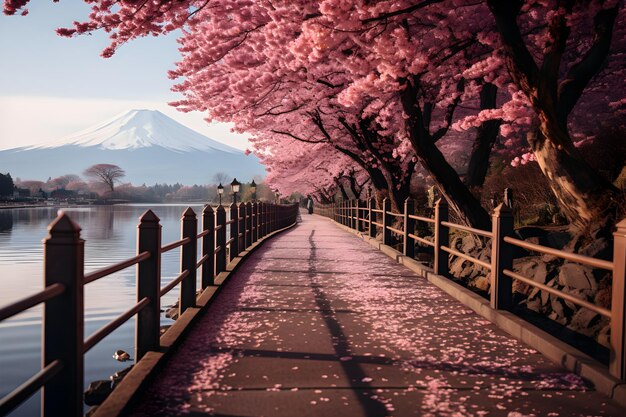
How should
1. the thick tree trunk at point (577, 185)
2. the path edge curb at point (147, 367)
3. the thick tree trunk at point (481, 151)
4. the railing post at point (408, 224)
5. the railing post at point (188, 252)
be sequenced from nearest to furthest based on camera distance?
the path edge curb at point (147, 367)
the railing post at point (188, 252)
the thick tree trunk at point (577, 185)
the railing post at point (408, 224)
the thick tree trunk at point (481, 151)

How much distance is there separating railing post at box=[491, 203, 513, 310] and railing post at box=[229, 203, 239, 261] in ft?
24.1

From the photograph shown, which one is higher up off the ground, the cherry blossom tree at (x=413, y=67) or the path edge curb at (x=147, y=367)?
the cherry blossom tree at (x=413, y=67)

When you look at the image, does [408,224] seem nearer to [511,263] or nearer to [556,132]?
[556,132]

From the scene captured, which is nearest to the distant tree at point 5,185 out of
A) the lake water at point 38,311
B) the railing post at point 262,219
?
the lake water at point 38,311

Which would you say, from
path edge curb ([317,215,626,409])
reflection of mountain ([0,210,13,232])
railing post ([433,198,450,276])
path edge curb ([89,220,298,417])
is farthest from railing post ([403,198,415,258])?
reflection of mountain ([0,210,13,232])

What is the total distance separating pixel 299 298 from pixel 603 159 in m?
9.98

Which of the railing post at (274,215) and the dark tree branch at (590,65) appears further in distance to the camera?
the railing post at (274,215)

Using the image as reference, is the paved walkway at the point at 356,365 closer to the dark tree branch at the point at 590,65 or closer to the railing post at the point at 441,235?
the railing post at the point at 441,235

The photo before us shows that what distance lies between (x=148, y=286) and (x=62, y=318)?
6.32ft

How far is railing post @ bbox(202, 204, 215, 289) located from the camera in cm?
859

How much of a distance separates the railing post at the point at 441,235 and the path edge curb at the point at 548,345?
26.9 inches

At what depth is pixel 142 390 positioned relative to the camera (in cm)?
452

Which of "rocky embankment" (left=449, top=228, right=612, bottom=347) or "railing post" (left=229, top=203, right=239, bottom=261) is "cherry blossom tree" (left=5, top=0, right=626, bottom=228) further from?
"railing post" (left=229, top=203, right=239, bottom=261)

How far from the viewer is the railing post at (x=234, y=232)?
1363 centimetres
